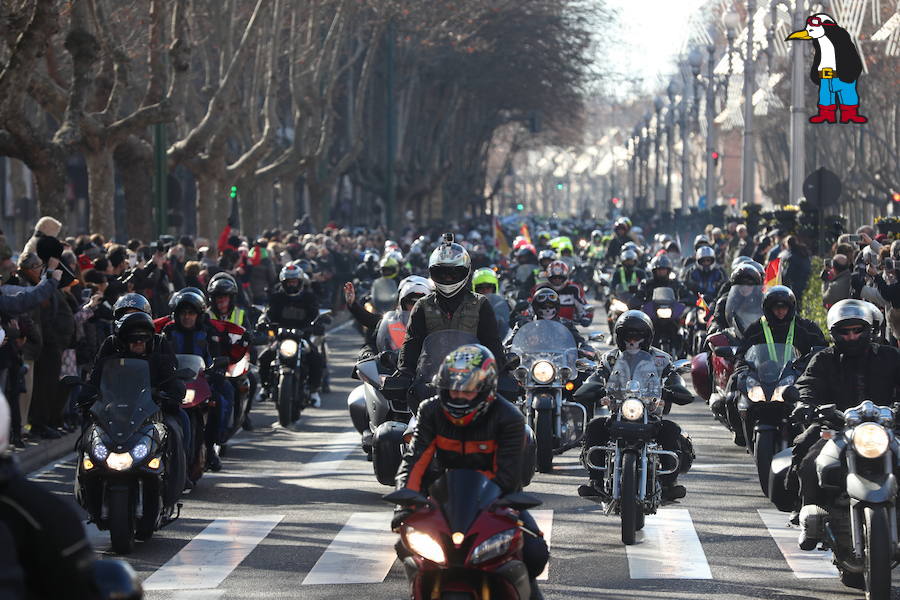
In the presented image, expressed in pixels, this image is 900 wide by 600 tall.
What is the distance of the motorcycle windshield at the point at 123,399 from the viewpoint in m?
11.5

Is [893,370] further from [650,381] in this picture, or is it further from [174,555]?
[174,555]

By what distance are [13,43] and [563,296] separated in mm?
6101

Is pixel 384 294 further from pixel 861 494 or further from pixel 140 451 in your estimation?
pixel 861 494

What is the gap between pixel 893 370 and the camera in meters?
10.5

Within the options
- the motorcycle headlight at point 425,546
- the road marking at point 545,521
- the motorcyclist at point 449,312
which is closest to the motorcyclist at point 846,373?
the motorcyclist at point 449,312

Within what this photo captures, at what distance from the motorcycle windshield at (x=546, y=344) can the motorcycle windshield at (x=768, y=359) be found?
1.94 m

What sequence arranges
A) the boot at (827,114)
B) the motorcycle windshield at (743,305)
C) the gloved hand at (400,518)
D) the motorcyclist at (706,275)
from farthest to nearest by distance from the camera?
the boot at (827,114) < the motorcyclist at (706,275) < the motorcycle windshield at (743,305) < the gloved hand at (400,518)

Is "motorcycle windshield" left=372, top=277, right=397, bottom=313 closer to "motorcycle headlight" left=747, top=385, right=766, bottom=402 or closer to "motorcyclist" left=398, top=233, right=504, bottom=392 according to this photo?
"motorcycle headlight" left=747, top=385, right=766, bottom=402

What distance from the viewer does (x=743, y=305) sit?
16.5 metres

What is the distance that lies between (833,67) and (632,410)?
95.0 feet

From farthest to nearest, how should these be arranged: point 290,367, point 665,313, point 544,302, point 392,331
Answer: point 665,313, point 290,367, point 544,302, point 392,331

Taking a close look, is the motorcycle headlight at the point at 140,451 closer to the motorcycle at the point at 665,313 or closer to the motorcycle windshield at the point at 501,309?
the motorcycle windshield at the point at 501,309

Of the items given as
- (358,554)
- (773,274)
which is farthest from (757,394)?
(773,274)

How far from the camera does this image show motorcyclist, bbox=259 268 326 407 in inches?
755
